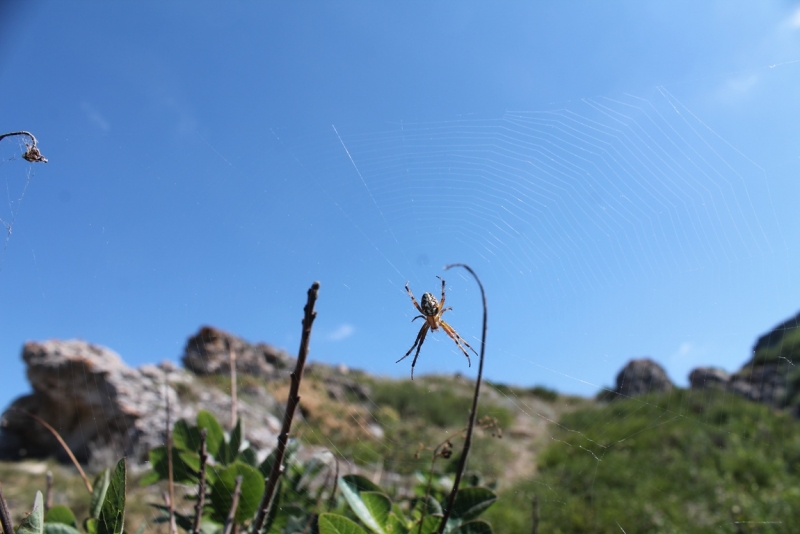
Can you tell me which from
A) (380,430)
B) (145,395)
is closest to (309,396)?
(380,430)

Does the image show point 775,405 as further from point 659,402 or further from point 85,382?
point 85,382

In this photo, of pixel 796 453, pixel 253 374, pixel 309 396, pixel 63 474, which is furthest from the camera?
pixel 253 374

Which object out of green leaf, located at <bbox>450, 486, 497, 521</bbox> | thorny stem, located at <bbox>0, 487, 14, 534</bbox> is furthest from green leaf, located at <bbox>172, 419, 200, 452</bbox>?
thorny stem, located at <bbox>0, 487, 14, 534</bbox>

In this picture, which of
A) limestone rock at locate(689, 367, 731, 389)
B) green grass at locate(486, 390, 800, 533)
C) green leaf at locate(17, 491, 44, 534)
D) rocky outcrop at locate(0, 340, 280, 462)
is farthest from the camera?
limestone rock at locate(689, 367, 731, 389)

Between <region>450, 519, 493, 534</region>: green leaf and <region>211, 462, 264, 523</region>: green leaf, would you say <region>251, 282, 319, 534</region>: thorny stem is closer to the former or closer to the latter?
<region>211, 462, 264, 523</region>: green leaf

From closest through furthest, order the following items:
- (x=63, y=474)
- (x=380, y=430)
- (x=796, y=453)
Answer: (x=63, y=474), (x=796, y=453), (x=380, y=430)

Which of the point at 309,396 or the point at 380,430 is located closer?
the point at 309,396

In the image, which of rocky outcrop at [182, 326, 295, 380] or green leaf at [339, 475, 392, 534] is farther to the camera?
rocky outcrop at [182, 326, 295, 380]

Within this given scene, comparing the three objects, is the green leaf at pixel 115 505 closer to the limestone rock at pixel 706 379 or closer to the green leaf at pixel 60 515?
the green leaf at pixel 60 515
